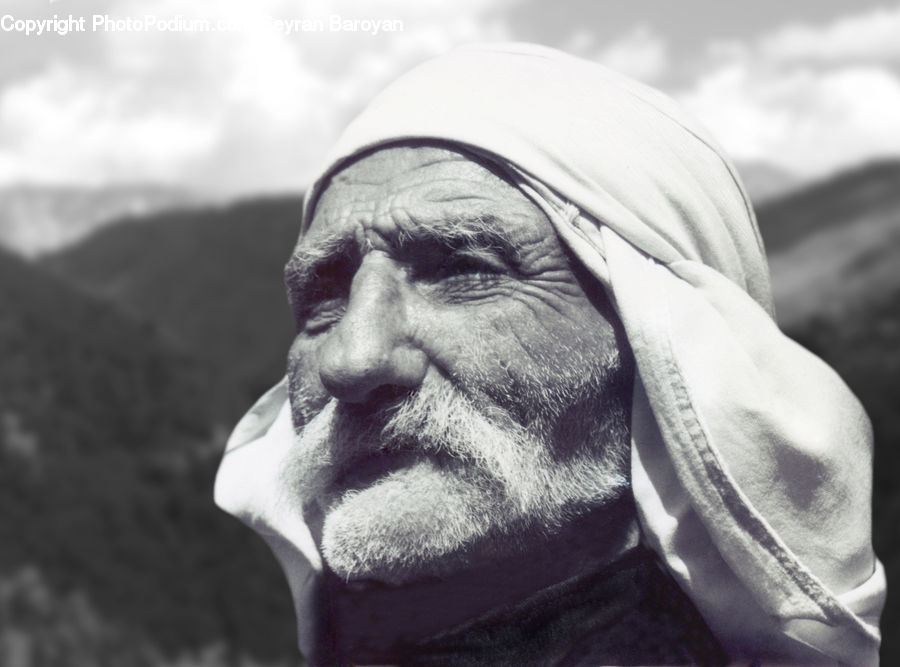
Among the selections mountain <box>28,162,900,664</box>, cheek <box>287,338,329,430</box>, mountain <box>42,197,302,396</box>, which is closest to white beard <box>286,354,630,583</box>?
cheek <box>287,338,329,430</box>

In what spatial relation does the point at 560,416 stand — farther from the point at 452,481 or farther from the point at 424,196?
the point at 424,196

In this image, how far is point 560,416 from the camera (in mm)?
2117

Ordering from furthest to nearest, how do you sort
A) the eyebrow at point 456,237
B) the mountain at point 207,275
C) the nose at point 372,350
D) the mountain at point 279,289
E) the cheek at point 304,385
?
the mountain at point 207,275 → the mountain at point 279,289 → the cheek at point 304,385 → the eyebrow at point 456,237 → the nose at point 372,350

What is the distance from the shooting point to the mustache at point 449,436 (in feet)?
6.76

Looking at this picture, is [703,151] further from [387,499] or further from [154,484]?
[154,484]

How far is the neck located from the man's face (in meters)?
0.05

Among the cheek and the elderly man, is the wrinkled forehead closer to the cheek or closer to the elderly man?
the elderly man

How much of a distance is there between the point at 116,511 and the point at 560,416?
25.5 feet

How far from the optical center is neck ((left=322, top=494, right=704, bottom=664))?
2.16m

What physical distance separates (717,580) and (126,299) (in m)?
12.8

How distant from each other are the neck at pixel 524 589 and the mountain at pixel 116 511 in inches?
260

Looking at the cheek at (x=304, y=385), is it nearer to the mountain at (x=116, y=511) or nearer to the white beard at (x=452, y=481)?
the white beard at (x=452, y=481)

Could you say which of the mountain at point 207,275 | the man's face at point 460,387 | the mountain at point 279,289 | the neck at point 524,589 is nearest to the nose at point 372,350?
the man's face at point 460,387

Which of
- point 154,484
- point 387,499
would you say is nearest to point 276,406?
point 387,499
